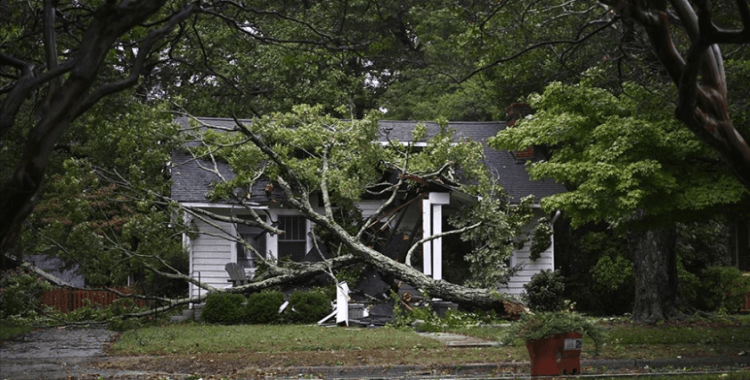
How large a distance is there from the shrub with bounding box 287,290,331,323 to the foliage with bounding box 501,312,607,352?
10574 mm

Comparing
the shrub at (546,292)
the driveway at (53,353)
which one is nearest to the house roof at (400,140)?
the shrub at (546,292)

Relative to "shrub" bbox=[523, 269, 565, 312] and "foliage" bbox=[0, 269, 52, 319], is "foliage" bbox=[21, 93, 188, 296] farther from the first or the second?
"shrub" bbox=[523, 269, 565, 312]

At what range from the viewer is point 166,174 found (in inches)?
1033

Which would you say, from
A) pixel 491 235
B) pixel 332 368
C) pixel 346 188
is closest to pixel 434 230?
pixel 491 235

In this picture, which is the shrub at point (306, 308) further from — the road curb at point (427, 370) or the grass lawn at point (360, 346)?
the road curb at point (427, 370)

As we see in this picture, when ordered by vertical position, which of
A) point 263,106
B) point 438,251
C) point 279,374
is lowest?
point 279,374

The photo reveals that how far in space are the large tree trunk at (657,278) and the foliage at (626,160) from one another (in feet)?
9.19

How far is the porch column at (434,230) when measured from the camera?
2497 centimetres

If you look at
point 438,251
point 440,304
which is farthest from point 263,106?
point 440,304

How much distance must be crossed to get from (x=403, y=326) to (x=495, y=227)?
4.81m

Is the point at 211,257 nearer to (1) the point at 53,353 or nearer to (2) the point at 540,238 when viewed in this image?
(2) the point at 540,238

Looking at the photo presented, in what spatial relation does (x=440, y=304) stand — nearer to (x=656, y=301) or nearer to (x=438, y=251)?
(x=438, y=251)

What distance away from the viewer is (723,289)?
25516mm

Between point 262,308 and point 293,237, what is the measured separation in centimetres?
584
